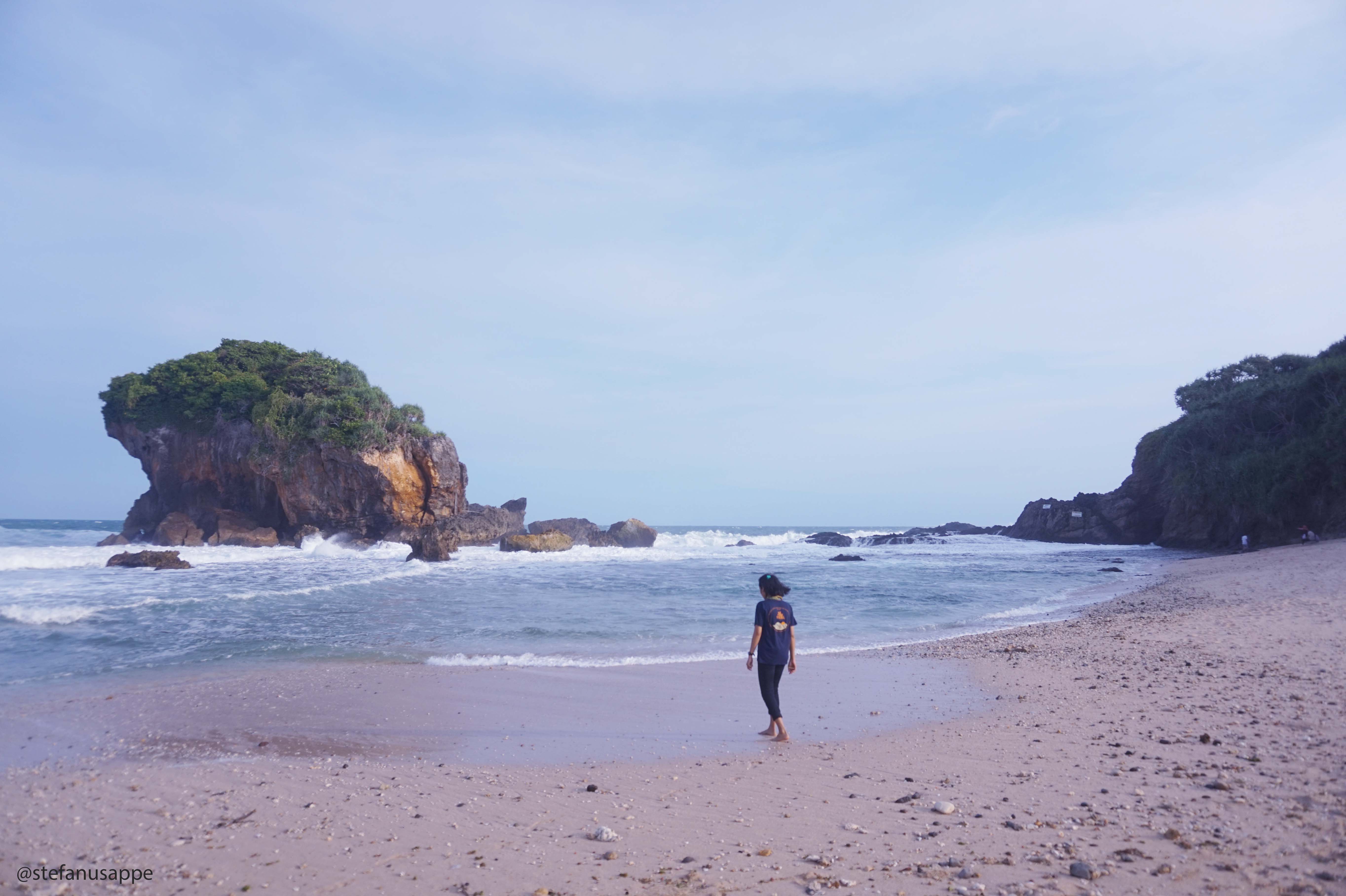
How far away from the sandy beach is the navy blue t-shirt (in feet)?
2.62

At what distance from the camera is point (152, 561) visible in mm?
25797

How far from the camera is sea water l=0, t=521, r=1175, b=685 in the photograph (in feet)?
38.8

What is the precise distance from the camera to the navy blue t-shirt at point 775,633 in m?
7.04

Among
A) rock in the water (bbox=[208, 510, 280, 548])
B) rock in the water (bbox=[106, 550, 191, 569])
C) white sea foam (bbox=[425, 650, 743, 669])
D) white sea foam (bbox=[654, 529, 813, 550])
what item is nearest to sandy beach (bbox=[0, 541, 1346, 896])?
white sea foam (bbox=[425, 650, 743, 669])

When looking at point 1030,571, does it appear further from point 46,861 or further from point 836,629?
point 46,861

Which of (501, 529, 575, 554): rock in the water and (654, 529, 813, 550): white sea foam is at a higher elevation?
(501, 529, 575, 554): rock in the water

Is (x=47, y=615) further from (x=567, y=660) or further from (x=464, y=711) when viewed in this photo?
(x=464, y=711)

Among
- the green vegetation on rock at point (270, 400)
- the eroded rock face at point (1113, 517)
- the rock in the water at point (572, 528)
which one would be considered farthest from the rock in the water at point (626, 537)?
the eroded rock face at point (1113, 517)

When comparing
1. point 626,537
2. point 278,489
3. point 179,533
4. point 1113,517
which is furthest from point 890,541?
point 179,533

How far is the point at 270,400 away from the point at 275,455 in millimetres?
3007

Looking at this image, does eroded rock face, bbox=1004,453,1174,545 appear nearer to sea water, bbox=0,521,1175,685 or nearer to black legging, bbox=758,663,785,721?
sea water, bbox=0,521,1175,685

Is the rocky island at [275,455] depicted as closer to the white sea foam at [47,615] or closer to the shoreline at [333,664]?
the white sea foam at [47,615]

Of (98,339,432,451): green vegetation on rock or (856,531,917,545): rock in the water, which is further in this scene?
(856,531,917,545): rock in the water

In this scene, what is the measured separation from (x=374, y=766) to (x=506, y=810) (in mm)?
1829
